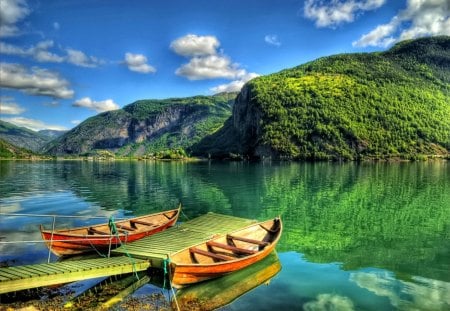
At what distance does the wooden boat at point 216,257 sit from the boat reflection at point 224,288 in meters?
0.42

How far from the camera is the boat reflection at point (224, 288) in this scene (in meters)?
19.3

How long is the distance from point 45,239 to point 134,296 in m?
8.96

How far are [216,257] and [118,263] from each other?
5.58 m

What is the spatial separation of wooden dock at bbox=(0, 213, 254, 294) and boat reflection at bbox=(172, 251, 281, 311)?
226 cm

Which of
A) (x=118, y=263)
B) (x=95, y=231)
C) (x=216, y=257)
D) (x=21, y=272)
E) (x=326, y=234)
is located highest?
(x=21, y=272)

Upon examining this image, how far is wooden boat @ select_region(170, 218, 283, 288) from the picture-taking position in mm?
20516

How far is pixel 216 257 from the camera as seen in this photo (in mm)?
22844

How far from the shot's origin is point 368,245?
104 feet

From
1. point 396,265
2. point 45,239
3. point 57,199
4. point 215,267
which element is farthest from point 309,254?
point 57,199

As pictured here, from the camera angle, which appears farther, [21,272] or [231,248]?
[231,248]

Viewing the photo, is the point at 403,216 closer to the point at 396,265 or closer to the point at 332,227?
the point at 332,227

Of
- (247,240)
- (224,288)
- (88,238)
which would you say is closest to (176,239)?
(247,240)

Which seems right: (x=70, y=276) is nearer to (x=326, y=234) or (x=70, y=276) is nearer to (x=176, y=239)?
(x=176, y=239)

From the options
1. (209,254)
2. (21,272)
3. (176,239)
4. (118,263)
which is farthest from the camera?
(176,239)
